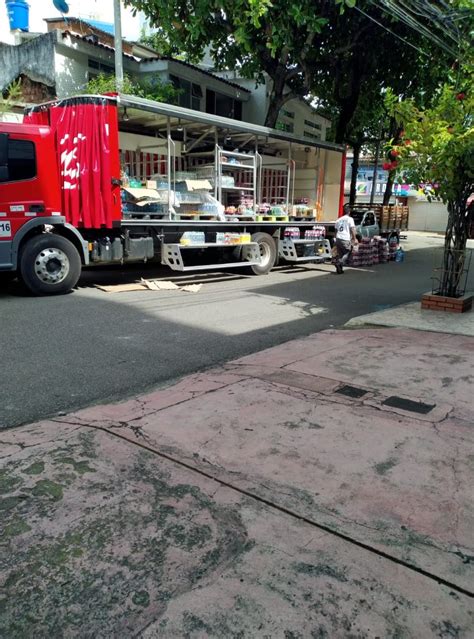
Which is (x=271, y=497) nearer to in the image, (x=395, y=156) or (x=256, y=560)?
(x=256, y=560)

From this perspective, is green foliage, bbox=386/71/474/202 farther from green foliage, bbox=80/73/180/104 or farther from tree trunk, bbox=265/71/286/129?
tree trunk, bbox=265/71/286/129

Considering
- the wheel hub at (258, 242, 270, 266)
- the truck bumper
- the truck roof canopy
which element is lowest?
the wheel hub at (258, 242, 270, 266)

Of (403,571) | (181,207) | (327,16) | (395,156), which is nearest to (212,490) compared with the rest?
(403,571)

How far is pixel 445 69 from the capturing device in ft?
55.3

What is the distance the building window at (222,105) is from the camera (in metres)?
20.3

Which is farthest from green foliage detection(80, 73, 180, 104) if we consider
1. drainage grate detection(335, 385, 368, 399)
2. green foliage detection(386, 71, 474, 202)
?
drainage grate detection(335, 385, 368, 399)

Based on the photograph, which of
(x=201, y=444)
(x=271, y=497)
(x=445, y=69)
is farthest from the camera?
(x=445, y=69)

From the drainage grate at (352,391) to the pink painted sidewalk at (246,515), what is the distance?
50 mm

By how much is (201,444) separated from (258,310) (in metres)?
5.27

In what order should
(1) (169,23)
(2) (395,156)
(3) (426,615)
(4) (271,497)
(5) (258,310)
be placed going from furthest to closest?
(1) (169,23)
(5) (258,310)
(2) (395,156)
(4) (271,497)
(3) (426,615)

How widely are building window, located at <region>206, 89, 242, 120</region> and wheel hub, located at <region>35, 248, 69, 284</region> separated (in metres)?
13.2

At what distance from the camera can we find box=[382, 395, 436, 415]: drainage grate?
4320 mm

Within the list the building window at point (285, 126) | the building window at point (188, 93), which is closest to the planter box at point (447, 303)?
the building window at point (188, 93)

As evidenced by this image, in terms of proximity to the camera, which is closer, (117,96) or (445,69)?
(117,96)
